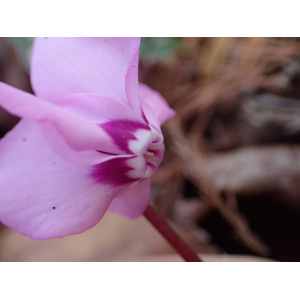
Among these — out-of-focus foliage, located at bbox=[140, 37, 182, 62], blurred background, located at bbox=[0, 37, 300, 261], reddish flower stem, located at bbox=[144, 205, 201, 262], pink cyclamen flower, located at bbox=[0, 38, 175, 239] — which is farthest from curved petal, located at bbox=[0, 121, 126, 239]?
out-of-focus foliage, located at bbox=[140, 37, 182, 62]

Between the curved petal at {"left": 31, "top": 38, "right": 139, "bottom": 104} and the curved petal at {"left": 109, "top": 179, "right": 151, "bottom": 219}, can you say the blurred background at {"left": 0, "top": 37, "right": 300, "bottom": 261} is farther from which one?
the curved petal at {"left": 31, "top": 38, "right": 139, "bottom": 104}

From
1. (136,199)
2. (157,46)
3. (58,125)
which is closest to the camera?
(58,125)

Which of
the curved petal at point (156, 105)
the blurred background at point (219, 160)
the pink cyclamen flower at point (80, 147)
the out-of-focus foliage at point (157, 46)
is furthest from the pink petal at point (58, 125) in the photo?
the out-of-focus foliage at point (157, 46)

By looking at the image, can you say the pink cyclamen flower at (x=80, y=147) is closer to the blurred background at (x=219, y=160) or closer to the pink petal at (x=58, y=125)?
the pink petal at (x=58, y=125)

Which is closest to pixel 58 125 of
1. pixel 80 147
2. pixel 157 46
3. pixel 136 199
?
pixel 80 147

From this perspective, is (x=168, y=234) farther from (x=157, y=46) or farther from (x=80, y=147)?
(x=157, y=46)

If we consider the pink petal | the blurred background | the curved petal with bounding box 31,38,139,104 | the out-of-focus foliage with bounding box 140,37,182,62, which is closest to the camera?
the pink petal
